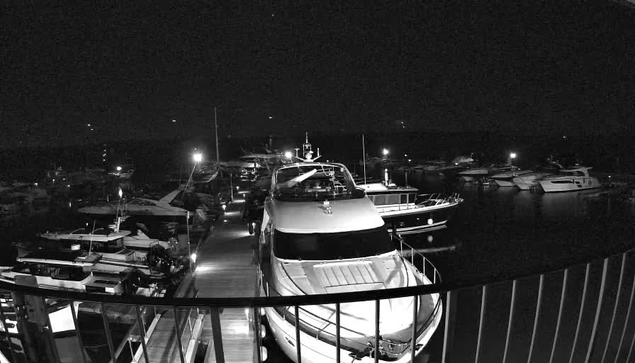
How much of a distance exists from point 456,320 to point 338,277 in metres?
3.32

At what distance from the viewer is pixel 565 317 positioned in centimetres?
1137

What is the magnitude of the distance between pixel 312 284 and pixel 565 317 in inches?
411

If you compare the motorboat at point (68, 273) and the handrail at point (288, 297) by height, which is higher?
the handrail at point (288, 297)

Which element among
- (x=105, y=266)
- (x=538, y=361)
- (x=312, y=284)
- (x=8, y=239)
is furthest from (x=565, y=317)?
(x=8, y=239)

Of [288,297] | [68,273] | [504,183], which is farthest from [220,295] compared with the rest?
[504,183]

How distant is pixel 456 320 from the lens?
738 cm

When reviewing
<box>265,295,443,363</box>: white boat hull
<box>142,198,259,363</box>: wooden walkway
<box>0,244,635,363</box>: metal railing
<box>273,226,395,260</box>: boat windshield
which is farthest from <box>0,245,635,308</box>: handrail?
<box>273,226,395,260</box>: boat windshield

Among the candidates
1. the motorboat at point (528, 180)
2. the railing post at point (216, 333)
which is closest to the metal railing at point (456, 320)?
the railing post at point (216, 333)

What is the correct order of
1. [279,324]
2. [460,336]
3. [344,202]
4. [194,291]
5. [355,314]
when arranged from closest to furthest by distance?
[355,314], [279,324], [344,202], [194,291], [460,336]

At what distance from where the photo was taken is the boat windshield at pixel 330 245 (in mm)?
6535

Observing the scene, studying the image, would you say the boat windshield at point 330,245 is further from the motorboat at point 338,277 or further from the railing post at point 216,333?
the railing post at point 216,333

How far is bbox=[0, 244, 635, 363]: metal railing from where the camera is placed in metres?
1.72

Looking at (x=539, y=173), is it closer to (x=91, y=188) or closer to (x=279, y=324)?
(x=279, y=324)

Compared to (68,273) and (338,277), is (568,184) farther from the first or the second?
(68,273)
